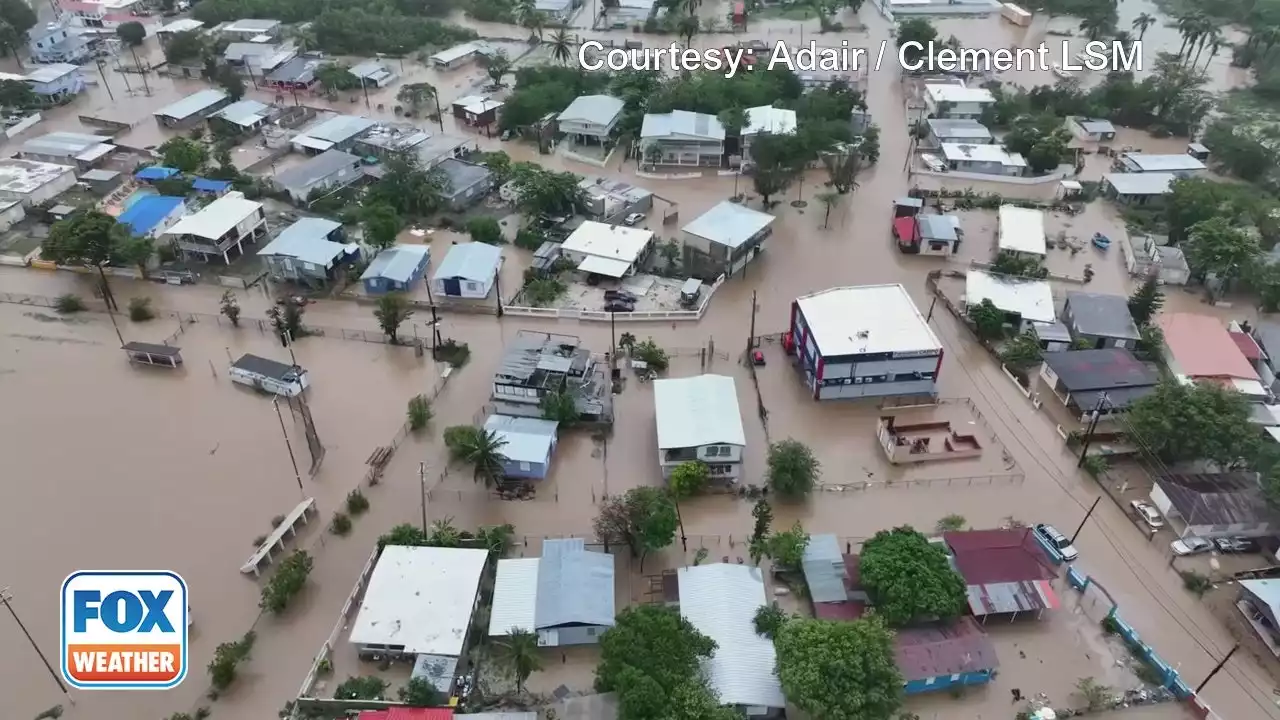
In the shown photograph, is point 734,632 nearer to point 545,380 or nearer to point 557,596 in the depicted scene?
point 557,596

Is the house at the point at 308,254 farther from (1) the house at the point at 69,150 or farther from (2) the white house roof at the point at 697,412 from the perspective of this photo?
(1) the house at the point at 69,150

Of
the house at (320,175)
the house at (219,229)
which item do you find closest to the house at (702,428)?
the house at (219,229)

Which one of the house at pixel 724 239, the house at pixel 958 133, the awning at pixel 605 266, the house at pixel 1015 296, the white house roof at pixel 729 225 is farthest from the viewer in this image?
the house at pixel 958 133

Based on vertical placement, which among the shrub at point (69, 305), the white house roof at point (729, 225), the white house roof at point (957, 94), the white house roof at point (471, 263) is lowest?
the shrub at point (69, 305)

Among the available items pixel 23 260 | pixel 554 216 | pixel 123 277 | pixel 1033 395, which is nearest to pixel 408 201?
pixel 554 216

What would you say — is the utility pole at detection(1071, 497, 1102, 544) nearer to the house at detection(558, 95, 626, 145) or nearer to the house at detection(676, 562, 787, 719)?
the house at detection(676, 562, 787, 719)

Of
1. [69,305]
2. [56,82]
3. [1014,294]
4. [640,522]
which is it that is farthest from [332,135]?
[1014,294]
